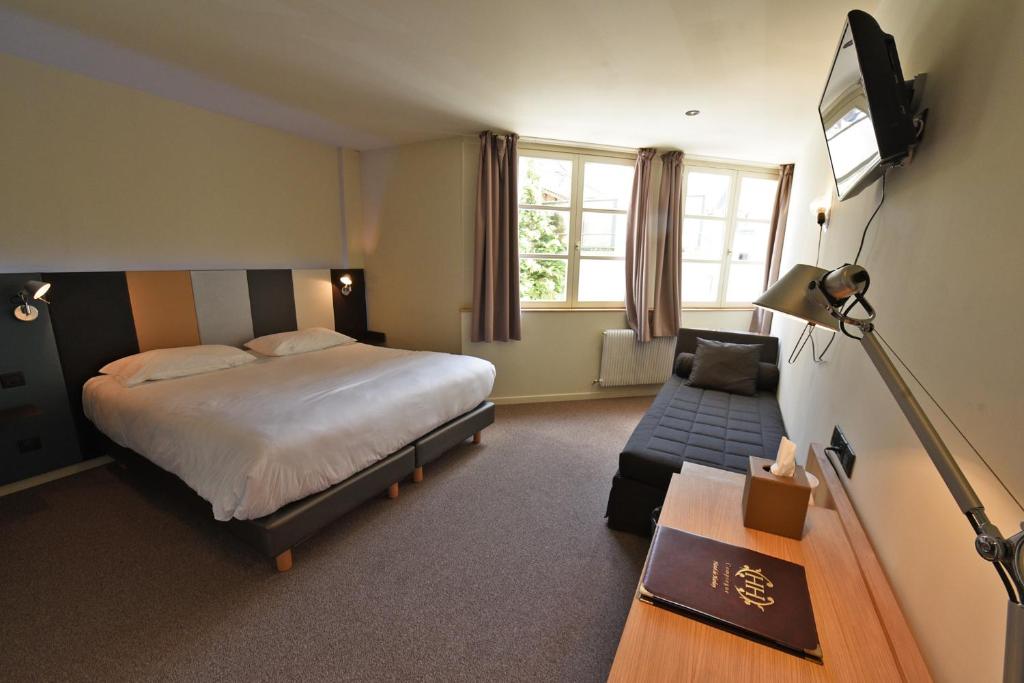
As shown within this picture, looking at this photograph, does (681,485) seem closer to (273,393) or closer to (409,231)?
(273,393)

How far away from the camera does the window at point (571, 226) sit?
398 centimetres

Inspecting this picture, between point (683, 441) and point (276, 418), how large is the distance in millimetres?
2130

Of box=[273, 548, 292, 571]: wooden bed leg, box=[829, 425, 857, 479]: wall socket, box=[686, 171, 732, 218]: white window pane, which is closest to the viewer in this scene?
box=[829, 425, 857, 479]: wall socket

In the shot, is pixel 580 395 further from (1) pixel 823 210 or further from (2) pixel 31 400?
(2) pixel 31 400

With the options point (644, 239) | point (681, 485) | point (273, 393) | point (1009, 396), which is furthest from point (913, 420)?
point (644, 239)

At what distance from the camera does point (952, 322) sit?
91 centimetres

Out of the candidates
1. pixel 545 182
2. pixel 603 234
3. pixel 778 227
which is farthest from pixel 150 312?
pixel 778 227

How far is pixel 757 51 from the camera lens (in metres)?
2.10

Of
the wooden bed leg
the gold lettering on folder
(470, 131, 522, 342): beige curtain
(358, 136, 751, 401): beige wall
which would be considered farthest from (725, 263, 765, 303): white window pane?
the wooden bed leg

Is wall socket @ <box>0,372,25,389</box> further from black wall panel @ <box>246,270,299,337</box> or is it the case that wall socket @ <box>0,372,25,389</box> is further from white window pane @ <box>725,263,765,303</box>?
white window pane @ <box>725,263,765,303</box>

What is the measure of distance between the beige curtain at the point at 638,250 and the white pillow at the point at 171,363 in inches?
136

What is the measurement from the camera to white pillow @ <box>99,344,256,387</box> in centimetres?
253

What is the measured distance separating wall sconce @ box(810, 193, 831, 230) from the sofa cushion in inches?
47.9

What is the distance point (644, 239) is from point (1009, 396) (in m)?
3.50
